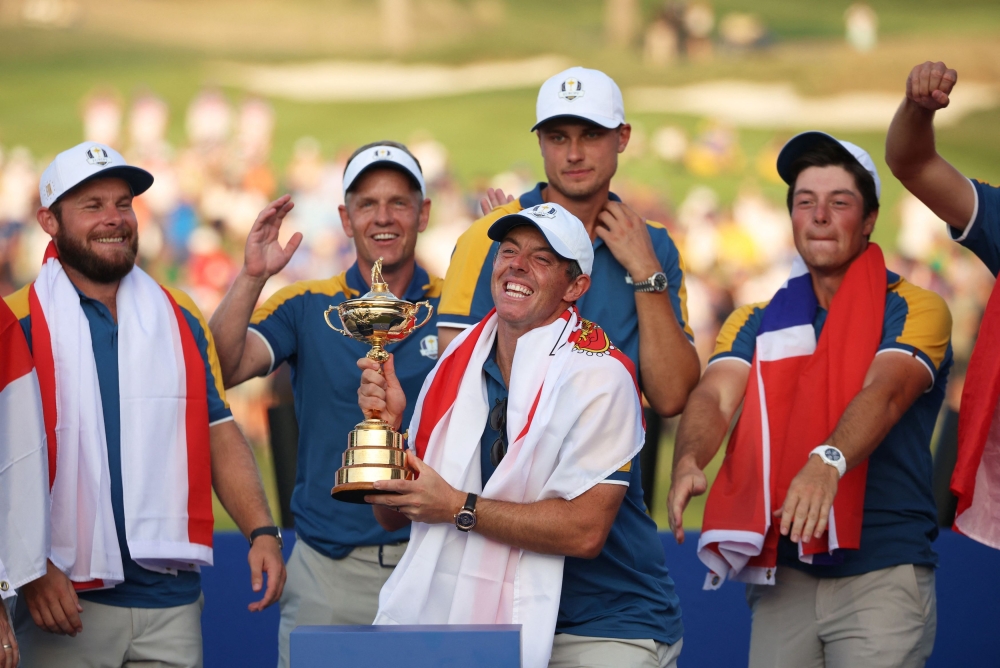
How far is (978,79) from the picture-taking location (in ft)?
29.9

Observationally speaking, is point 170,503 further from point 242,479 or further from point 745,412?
point 745,412

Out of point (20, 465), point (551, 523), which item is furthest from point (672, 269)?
point (20, 465)

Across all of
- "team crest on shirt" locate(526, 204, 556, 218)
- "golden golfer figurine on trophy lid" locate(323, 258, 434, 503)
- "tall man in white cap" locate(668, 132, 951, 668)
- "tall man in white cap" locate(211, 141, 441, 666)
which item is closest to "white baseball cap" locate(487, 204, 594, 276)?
"team crest on shirt" locate(526, 204, 556, 218)

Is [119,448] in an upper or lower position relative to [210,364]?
lower

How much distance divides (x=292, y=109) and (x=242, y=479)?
19.3 feet

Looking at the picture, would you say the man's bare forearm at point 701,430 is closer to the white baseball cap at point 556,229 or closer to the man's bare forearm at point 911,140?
the white baseball cap at point 556,229

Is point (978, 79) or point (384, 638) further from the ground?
point (978, 79)

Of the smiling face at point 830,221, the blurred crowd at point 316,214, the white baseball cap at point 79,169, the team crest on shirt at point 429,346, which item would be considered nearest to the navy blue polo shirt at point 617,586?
the team crest on shirt at point 429,346

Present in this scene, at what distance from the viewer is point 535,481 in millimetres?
2908

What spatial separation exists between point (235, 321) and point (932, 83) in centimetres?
218

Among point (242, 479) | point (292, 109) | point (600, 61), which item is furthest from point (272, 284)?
point (242, 479)

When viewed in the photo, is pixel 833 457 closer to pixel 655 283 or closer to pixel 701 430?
pixel 701 430

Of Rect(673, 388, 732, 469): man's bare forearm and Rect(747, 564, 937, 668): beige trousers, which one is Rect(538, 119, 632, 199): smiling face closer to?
Rect(673, 388, 732, 469): man's bare forearm

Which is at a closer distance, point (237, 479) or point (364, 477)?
point (364, 477)
